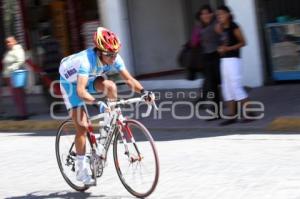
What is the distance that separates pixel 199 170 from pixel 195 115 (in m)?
4.00

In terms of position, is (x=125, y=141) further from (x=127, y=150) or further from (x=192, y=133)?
(x=192, y=133)

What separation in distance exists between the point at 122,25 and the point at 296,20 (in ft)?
13.4

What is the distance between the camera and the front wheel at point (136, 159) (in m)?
6.43

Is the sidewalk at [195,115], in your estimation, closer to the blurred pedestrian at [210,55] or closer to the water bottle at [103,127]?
the blurred pedestrian at [210,55]

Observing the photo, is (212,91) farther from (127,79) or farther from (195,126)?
(127,79)

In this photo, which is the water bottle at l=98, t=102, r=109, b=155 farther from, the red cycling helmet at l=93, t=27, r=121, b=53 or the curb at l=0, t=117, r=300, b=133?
the curb at l=0, t=117, r=300, b=133

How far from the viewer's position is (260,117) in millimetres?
10719

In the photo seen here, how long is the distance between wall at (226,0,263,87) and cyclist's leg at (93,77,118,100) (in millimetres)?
7193

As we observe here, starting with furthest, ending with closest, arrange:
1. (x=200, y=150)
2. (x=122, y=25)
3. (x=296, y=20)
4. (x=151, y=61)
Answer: (x=151, y=61) → (x=122, y=25) → (x=296, y=20) → (x=200, y=150)

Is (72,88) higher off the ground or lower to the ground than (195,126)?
higher

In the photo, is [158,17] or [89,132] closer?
[89,132]

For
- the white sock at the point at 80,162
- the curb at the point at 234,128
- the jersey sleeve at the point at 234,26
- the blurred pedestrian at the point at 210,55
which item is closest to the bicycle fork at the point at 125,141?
the white sock at the point at 80,162

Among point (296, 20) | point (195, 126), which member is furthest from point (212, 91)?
point (296, 20)

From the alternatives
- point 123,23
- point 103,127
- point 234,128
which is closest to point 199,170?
point 103,127
